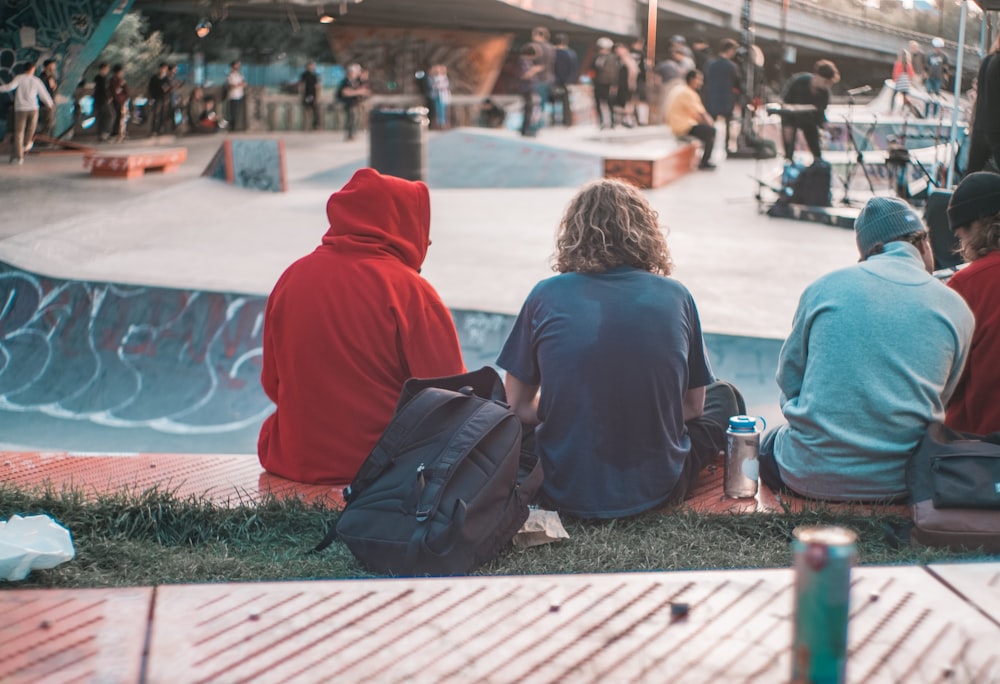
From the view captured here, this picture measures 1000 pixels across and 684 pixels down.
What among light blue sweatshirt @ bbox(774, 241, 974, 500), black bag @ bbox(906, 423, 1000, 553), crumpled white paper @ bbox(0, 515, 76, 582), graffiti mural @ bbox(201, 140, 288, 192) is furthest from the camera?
graffiti mural @ bbox(201, 140, 288, 192)

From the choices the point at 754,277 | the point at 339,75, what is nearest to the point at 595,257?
the point at 754,277

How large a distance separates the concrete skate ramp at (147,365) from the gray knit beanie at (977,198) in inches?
130

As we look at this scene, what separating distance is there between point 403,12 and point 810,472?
95.7 ft

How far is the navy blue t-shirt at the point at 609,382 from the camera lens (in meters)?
3.58

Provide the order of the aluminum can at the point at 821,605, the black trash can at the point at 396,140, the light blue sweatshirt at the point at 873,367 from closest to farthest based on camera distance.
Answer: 1. the aluminum can at the point at 821,605
2. the light blue sweatshirt at the point at 873,367
3. the black trash can at the point at 396,140

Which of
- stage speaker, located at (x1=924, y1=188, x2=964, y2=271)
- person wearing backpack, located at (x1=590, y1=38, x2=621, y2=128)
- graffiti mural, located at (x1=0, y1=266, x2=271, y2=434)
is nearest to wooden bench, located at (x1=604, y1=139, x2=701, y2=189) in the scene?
person wearing backpack, located at (x1=590, y1=38, x2=621, y2=128)

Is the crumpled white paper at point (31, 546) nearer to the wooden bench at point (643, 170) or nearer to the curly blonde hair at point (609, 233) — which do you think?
the curly blonde hair at point (609, 233)

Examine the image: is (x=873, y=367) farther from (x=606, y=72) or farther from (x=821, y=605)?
(x=606, y=72)

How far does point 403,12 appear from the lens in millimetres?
30984

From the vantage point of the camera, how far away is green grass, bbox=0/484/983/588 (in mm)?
3094

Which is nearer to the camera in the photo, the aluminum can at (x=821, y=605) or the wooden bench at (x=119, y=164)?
the aluminum can at (x=821, y=605)

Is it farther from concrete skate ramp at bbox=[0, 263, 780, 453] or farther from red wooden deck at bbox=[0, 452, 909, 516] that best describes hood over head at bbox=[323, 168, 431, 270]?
concrete skate ramp at bbox=[0, 263, 780, 453]

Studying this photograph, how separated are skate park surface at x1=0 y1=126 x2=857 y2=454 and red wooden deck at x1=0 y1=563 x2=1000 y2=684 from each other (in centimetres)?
486

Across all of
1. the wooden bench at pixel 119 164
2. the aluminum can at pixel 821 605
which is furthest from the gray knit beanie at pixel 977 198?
the wooden bench at pixel 119 164
